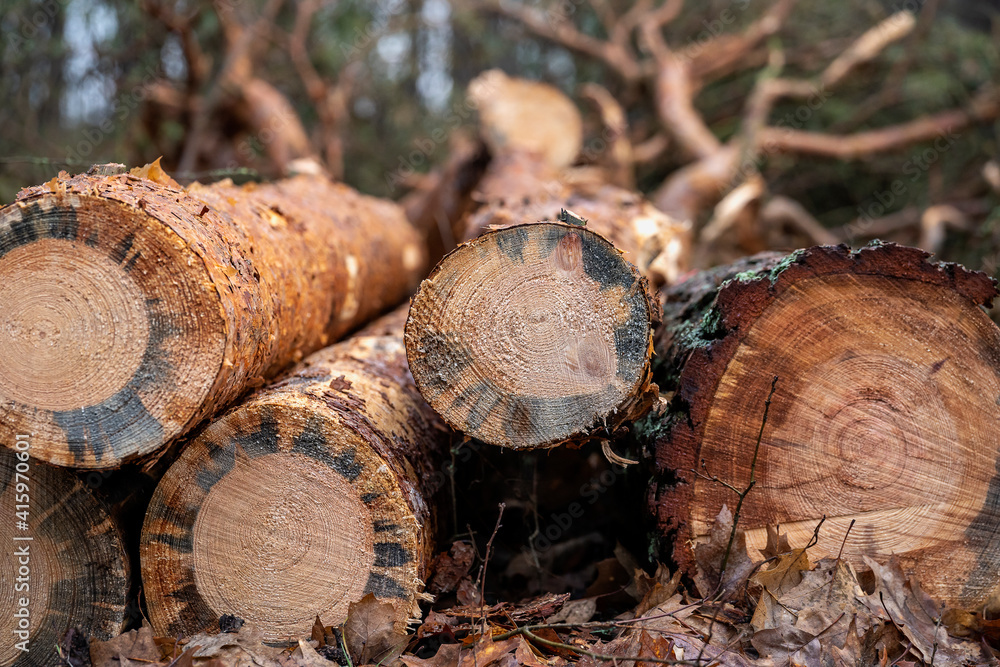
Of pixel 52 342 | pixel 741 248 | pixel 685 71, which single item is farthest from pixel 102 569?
pixel 685 71

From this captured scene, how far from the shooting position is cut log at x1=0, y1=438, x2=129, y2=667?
5.61 ft

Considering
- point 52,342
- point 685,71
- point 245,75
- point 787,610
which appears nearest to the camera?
point 52,342

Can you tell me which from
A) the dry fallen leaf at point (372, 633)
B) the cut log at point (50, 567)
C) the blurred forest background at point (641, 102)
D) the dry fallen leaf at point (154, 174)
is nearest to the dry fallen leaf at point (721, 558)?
the dry fallen leaf at point (372, 633)

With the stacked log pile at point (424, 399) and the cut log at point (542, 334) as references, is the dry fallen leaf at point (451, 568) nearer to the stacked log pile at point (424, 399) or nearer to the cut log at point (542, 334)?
the stacked log pile at point (424, 399)

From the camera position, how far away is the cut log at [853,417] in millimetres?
1712

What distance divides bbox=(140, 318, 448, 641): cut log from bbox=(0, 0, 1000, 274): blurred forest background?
79.8 inches

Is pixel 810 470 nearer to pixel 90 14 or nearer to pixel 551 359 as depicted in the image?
pixel 551 359

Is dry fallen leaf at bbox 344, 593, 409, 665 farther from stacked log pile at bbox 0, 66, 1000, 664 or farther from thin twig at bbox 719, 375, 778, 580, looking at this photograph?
thin twig at bbox 719, 375, 778, 580

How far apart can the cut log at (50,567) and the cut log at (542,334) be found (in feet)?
3.19

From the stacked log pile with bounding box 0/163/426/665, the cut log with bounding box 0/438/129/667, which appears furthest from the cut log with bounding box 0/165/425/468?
the cut log with bounding box 0/438/129/667

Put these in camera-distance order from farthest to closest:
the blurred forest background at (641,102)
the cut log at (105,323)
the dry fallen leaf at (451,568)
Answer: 1. the blurred forest background at (641,102)
2. the dry fallen leaf at (451,568)
3. the cut log at (105,323)

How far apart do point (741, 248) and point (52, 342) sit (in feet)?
14.4

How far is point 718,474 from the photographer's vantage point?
1.74 m

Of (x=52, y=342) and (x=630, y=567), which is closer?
(x=52, y=342)
